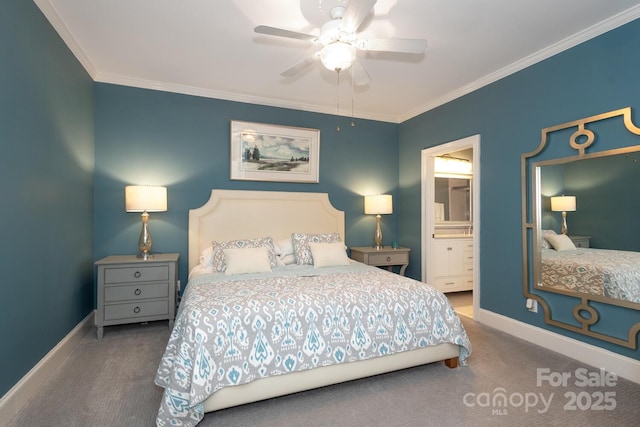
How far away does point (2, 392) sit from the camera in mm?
1795

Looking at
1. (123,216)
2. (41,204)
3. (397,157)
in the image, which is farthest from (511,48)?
(123,216)

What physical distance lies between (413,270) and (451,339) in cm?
227

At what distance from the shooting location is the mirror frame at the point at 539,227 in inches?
93.1

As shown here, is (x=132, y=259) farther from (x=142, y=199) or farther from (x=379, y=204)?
(x=379, y=204)

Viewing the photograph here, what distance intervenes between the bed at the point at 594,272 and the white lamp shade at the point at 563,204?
0.36 metres

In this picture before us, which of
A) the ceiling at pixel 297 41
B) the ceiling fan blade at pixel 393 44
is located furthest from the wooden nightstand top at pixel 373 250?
the ceiling fan blade at pixel 393 44

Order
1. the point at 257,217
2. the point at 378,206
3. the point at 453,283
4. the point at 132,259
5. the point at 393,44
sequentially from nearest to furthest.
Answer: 1. the point at 393,44
2. the point at 132,259
3. the point at 257,217
4. the point at 378,206
5. the point at 453,283

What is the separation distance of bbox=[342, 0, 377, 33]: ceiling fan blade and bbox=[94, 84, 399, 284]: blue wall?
2470mm

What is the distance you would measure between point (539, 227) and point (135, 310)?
13.0 feet

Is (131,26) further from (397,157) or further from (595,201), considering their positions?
(595,201)

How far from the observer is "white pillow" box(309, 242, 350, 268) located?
11.2ft

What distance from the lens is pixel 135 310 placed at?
3.10m

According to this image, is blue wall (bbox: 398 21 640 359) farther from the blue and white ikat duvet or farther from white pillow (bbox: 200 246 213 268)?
white pillow (bbox: 200 246 213 268)

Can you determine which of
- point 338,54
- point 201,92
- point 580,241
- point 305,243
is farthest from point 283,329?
point 201,92
